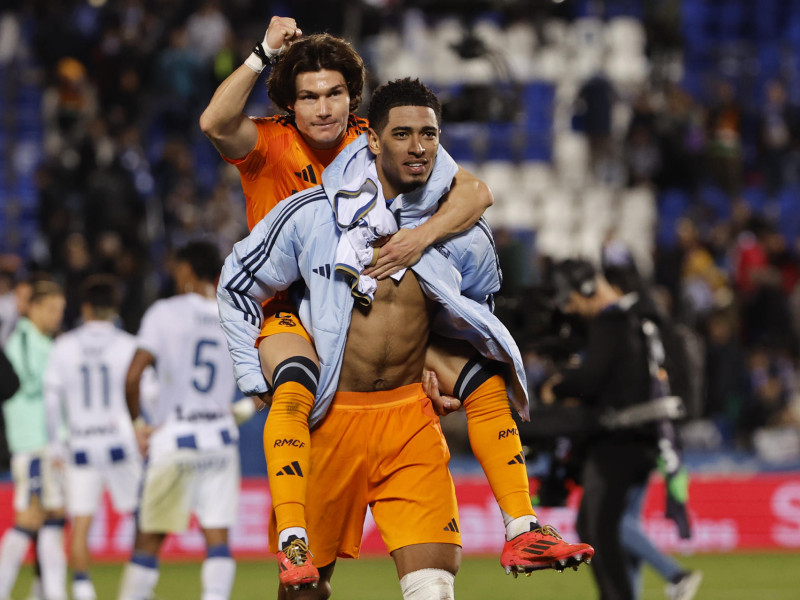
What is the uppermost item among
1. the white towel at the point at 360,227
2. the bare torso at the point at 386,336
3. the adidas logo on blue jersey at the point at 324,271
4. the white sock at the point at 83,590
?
the white towel at the point at 360,227

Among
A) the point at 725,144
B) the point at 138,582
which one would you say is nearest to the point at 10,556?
the point at 138,582

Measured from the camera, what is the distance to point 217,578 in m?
8.07

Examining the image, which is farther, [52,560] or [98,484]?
[98,484]

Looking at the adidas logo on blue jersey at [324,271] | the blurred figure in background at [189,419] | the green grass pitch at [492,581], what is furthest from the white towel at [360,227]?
the green grass pitch at [492,581]

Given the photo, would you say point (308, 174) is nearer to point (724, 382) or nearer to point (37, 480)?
point (37, 480)

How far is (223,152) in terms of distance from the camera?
5.45 metres

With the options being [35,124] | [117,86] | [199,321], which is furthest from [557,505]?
[35,124]

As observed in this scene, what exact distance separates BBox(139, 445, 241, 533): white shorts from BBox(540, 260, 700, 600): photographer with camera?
2.16 metres

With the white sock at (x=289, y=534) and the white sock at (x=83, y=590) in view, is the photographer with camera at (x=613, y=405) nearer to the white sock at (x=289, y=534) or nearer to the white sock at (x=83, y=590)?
the white sock at (x=289, y=534)

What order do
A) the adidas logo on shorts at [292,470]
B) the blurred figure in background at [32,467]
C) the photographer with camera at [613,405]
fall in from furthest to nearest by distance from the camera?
the blurred figure in background at [32,467], the photographer with camera at [613,405], the adidas logo on shorts at [292,470]

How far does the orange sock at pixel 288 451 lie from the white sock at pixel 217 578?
3.43m

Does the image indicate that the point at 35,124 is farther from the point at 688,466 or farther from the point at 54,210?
the point at 688,466

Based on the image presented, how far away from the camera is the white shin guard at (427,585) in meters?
4.89

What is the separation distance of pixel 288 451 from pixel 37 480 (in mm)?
5426
